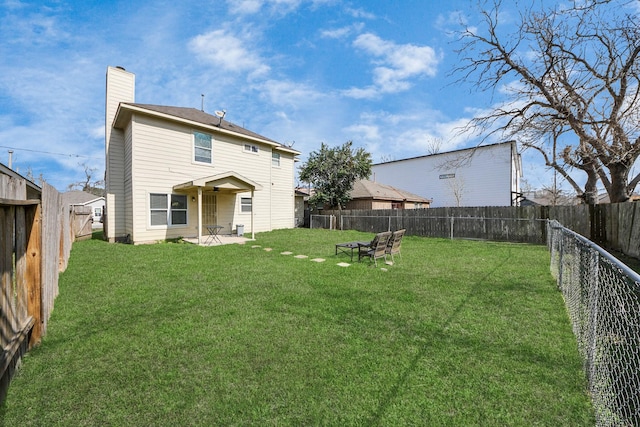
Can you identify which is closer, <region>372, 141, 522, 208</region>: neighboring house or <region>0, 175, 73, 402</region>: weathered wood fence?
<region>0, 175, 73, 402</region>: weathered wood fence

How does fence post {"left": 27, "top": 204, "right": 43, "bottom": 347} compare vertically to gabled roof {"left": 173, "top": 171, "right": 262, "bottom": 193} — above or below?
below

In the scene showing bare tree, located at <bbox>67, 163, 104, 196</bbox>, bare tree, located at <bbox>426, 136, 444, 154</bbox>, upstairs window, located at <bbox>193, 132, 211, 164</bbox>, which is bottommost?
upstairs window, located at <bbox>193, 132, 211, 164</bbox>

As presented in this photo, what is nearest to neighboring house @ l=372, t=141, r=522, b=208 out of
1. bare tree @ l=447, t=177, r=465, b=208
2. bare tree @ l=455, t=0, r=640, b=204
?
bare tree @ l=447, t=177, r=465, b=208

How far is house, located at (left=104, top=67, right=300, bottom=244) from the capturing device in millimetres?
11484

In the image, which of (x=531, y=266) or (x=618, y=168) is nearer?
(x=531, y=266)

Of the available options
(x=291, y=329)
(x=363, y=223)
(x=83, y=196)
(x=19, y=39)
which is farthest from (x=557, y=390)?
(x=83, y=196)

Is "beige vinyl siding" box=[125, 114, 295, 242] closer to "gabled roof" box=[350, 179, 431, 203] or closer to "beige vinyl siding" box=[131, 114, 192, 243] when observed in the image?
"beige vinyl siding" box=[131, 114, 192, 243]

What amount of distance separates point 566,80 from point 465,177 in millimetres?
16656

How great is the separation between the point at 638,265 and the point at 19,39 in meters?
21.5

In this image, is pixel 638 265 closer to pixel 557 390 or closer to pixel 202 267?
pixel 557 390

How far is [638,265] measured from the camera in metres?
7.45

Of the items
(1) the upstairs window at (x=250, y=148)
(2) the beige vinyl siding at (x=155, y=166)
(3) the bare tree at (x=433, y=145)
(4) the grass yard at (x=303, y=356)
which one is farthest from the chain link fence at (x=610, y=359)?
(3) the bare tree at (x=433, y=145)

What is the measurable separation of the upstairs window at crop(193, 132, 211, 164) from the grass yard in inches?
333

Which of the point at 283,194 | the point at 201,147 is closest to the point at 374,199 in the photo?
the point at 283,194
